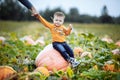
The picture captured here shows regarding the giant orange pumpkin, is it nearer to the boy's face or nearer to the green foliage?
the green foliage

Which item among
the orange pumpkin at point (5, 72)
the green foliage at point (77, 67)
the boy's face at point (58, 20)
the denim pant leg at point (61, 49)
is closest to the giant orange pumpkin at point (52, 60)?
the denim pant leg at point (61, 49)

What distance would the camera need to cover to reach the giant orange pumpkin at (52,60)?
5.34 metres

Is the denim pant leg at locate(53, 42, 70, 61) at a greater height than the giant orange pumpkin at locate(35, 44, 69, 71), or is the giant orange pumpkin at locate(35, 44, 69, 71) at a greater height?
the denim pant leg at locate(53, 42, 70, 61)

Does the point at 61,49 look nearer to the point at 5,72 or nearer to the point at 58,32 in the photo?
the point at 58,32

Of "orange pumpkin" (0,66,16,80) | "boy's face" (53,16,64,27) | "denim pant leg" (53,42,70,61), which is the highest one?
"boy's face" (53,16,64,27)

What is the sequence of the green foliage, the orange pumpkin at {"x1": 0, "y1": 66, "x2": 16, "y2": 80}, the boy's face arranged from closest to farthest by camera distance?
1. the green foliage
2. the orange pumpkin at {"x1": 0, "y1": 66, "x2": 16, "y2": 80}
3. the boy's face

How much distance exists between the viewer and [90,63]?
5.15 metres

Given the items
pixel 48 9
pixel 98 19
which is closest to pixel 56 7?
pixel 48 9

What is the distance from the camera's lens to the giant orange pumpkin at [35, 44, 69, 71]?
534 centimetres

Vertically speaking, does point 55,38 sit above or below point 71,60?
above

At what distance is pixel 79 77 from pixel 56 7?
27.6 m

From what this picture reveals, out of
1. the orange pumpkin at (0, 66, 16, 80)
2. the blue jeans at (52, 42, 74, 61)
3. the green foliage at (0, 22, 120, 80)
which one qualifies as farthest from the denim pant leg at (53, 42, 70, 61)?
the orange pumpkin at (0, 66, 16, 80)

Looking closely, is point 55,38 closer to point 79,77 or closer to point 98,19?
A: point 79,77

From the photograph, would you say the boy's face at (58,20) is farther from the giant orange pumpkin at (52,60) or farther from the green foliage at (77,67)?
the green foliage at (77,67)
